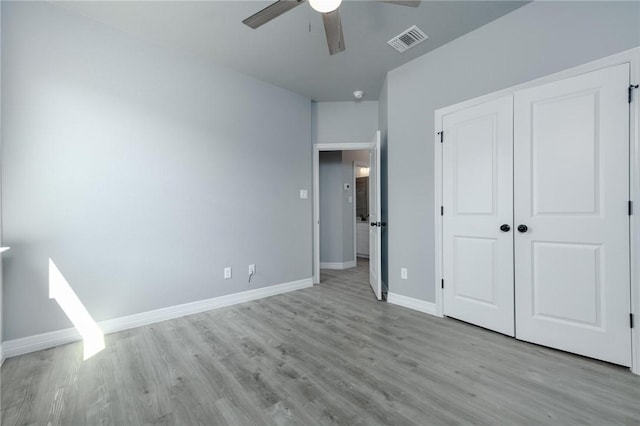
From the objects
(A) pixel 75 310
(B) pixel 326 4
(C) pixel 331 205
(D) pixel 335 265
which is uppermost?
(B) pixel 326 4

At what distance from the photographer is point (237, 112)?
3209 millimetres

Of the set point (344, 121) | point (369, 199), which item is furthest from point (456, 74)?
point (369, 199)

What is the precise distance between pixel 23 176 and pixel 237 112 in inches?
78.1

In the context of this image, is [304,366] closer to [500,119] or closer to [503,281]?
[503,281]

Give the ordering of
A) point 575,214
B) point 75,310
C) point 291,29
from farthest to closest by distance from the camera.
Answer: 1. point 291,29
2. point 75,310
3. point 575,214

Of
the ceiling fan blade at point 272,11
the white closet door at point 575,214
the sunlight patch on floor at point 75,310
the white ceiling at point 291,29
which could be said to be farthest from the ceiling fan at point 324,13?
the sunlight patch on floor at point 75,310

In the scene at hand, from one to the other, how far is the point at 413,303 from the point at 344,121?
9.04 ft

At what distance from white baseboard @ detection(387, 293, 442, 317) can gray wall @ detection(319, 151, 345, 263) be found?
6.82ft

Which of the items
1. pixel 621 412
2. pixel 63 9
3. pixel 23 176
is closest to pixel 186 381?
pixel 23 176

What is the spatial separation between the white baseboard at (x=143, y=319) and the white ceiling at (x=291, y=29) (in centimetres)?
269

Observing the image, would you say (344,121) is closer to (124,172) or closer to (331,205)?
(331,205)

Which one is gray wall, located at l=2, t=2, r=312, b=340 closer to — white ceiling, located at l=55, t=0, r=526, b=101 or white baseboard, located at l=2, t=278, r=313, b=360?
white baseboard, located at l=2, t=278, r=313, b=360

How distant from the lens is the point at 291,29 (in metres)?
2.43

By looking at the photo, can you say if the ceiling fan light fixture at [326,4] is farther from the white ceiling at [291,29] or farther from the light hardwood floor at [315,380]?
the light hardwood floor at [315,380]
